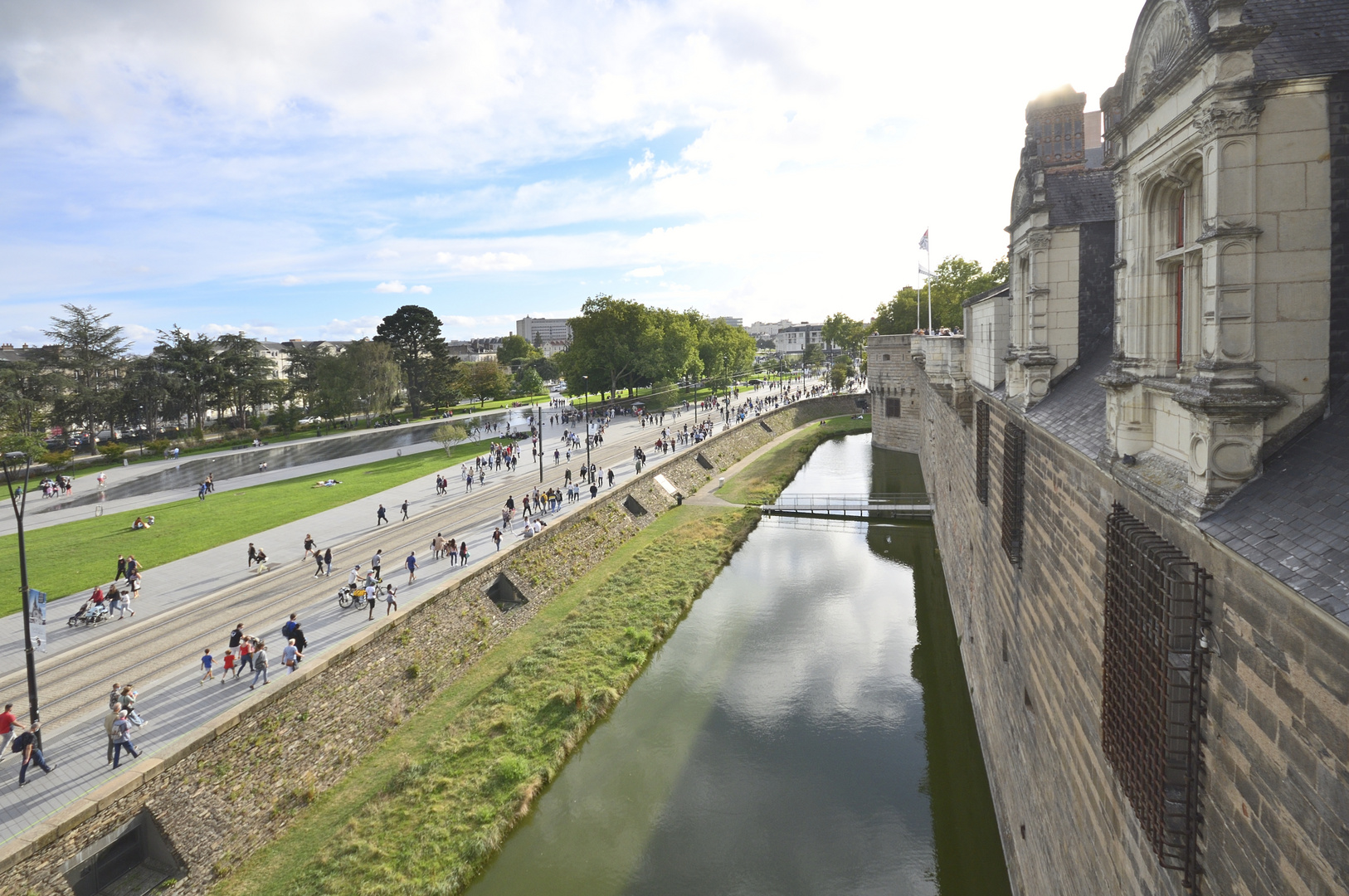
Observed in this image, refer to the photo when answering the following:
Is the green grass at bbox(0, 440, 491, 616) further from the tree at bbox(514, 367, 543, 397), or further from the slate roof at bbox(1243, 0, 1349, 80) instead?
the tree at bbox(514, 367, 543, 397)

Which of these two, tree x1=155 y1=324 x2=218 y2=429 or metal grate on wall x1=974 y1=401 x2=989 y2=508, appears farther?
tree x1=155 y1=324 x2=218 y2=429

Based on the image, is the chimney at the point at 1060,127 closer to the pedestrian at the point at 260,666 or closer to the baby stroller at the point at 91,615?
the pedestrian at the point at 260,666

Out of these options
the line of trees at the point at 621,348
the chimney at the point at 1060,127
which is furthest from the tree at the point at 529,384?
the chimney at the point at 1060,127

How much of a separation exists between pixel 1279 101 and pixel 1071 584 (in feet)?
14.8

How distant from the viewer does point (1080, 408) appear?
313 inches

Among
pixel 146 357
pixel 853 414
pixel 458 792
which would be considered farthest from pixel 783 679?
pixel 146 357

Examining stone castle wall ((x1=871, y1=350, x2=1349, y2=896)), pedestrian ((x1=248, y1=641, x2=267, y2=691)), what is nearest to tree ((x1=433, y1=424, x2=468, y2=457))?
pedestrian ((x1=248, y1=641, x2=267, y2=691))

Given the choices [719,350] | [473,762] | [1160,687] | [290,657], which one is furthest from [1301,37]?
[719,350]

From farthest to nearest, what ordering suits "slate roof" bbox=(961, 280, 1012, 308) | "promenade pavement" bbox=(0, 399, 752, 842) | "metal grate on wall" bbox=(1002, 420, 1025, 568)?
1. "slate roof" bbox=(961, 280, 1012, 308)
2. "promenade pavement" bbox=(0, 399, 752, 842)
3. "metal grate on wall" bbox=(1002, 420, 1025, 568)

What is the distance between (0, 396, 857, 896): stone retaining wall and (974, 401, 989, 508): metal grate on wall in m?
13.3

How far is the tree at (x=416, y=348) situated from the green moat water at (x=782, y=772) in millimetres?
54766

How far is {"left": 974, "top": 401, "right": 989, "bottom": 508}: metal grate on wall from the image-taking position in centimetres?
1346

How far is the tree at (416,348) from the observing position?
7069 centimetres

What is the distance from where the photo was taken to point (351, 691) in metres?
15.8
